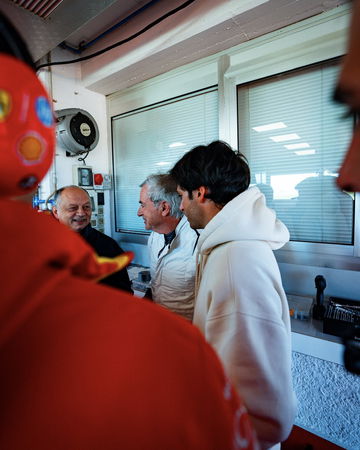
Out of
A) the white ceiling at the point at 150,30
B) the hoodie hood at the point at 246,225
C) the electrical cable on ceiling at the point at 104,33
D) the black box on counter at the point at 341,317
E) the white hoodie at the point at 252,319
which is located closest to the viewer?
the white hoodie at the point at 252,319

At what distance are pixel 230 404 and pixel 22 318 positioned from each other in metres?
0.26

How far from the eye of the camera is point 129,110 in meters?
Answer: 2.39


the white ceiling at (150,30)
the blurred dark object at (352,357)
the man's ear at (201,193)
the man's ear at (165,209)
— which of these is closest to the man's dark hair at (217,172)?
the man's ear at (201,193)

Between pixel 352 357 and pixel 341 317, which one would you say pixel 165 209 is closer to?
pixel 341 317

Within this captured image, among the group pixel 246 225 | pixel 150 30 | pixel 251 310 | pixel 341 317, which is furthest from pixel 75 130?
pixel 341 317

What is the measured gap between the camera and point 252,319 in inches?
27.6

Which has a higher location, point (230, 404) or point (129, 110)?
point (129, 110)

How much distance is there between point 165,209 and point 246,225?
2.58 ft

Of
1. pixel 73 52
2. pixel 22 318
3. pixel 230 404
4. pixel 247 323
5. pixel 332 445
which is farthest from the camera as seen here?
pixel 73 52

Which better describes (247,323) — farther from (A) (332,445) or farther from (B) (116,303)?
(A) (332,445)

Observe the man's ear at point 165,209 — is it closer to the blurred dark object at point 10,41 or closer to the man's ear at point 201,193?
the man's ear at point 201,193

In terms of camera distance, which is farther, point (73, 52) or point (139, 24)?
point (73, 52)

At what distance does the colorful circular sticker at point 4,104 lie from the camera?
270mm

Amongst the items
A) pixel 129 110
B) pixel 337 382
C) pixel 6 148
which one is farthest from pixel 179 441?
pixel 129 110
